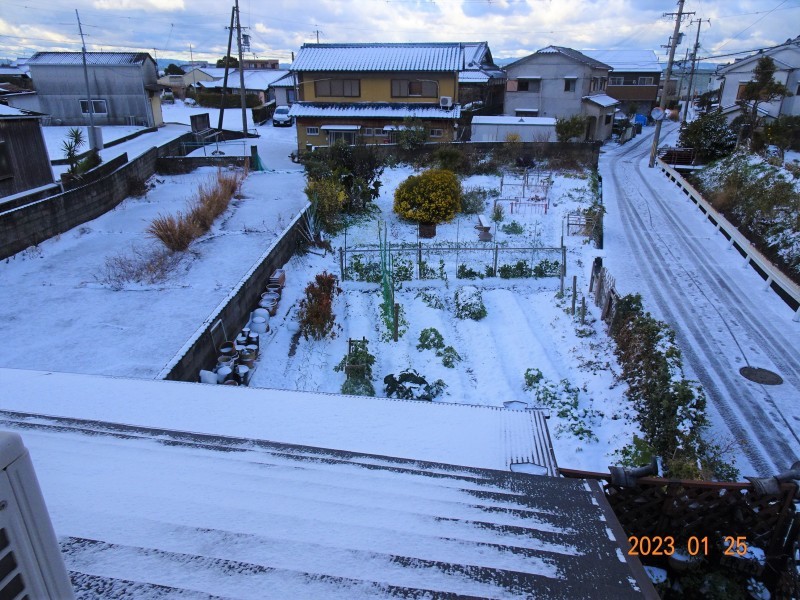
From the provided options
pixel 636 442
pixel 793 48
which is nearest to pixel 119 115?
pixel 636 442

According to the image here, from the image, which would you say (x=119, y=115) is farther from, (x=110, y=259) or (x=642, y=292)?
(x=642, y=292)

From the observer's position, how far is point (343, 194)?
14344mm

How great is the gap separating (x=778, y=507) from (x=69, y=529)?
496 cm

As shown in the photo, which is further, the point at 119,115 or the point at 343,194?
the point at 119,115

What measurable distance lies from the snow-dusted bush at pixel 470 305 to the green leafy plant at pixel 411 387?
240cm

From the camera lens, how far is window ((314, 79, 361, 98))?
25250mm

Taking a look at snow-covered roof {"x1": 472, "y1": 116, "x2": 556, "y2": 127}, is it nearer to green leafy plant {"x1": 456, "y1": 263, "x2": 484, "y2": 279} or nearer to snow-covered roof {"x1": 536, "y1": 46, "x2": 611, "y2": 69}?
snow-covered roof {"x1": 536, "y1": 46, "x2": 611, "y2": 69}

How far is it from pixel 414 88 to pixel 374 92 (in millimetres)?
1928

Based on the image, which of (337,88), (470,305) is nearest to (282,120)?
(337,88)

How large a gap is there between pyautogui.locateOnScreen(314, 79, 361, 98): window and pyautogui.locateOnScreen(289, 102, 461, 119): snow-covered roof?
1.51 ft

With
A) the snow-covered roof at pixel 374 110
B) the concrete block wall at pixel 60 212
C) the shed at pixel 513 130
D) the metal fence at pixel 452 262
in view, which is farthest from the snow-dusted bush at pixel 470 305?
the shed at pixel 513 130

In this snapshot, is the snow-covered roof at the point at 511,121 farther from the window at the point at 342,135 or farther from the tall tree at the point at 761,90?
the tall tree at the point at 761,90

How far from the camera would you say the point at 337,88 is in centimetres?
2539

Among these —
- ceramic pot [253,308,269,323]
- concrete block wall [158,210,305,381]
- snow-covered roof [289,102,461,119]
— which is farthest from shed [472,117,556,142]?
ceramic pot [253,308,269,323]
